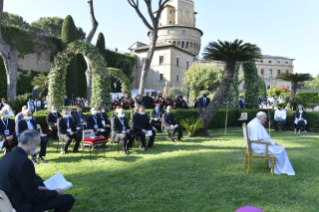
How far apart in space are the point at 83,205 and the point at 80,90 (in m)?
28.1

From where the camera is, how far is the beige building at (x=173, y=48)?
44.1 metres

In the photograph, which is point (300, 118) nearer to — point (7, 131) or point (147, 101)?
point (147, 101)

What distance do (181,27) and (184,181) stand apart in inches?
1937

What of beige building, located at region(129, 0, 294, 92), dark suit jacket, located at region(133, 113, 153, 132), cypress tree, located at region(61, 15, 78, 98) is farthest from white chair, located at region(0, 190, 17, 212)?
beige building, located at region(129, 0, 294, 92)

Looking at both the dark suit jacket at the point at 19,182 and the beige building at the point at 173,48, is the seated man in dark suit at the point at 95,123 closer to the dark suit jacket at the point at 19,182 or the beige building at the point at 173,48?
the dark suit jacket at the point at 19,182

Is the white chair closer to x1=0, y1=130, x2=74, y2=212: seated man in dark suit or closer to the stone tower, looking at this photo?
x1=0, y1=130, x2=74, y2=212: seated man in dark suit

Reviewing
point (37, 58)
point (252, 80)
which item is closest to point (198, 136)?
point (252, 80)

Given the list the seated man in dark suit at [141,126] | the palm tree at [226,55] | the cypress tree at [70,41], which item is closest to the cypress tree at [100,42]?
the cypress tree at [70,41]

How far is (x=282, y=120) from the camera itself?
12914 mm

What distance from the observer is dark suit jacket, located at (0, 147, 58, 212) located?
2.62 metres

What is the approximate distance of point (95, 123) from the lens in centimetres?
898

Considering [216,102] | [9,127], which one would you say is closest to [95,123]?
[9,127]

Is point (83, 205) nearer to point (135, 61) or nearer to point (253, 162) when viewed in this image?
point (253, 162)

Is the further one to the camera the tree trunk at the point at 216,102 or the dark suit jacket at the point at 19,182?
the tree trunk at the point at 216,102
